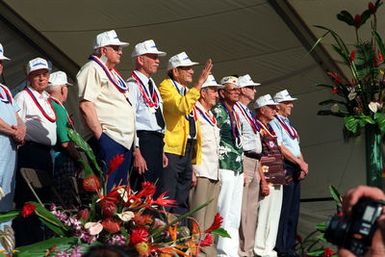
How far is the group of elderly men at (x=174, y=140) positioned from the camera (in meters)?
6.86

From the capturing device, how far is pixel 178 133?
779 cm

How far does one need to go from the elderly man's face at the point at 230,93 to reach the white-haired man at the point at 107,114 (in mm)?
1748

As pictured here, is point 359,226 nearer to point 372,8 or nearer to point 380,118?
point 380,118

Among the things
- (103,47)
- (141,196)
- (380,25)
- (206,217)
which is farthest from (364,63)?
(141,196)

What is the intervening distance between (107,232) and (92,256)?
312 cm

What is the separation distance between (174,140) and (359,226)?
5.34 m

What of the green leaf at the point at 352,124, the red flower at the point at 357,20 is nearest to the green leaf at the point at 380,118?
the green leaf at the point at 352,124

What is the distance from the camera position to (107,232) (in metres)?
5.67

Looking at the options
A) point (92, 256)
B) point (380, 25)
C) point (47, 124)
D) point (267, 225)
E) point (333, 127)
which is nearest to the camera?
point (92, 256)

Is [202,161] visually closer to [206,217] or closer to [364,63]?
[206,217]

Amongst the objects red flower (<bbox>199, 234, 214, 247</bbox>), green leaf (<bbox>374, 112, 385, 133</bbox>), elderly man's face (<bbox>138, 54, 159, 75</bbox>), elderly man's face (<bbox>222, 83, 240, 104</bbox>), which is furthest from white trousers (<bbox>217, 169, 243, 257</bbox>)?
red flower (<bbox>199, 234, 214, 247</bbox>)

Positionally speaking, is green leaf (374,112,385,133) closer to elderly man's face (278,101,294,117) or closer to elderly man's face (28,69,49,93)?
elderly man's face (278,101,294,117)

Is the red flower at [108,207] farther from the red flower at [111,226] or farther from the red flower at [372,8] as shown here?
the red flower at [372,8]

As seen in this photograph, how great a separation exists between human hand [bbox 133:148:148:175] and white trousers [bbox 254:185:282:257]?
7.51 ft
